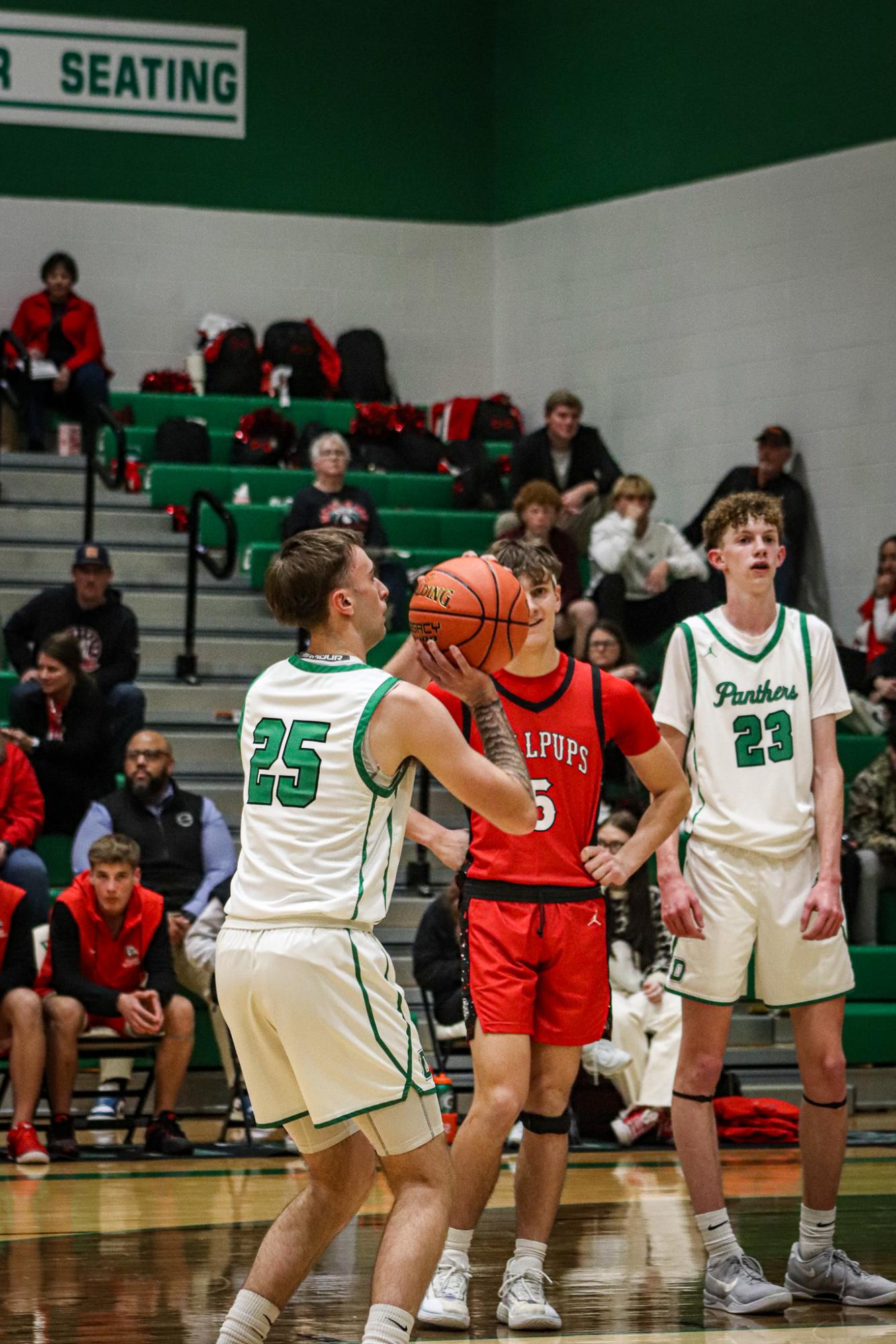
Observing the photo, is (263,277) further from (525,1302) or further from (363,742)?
(363,742)

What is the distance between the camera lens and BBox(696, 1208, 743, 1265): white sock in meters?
4.73

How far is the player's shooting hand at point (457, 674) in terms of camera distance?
3.74m

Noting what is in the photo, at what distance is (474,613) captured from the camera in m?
3.88

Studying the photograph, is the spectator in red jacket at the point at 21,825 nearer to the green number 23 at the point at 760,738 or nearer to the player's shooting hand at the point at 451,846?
the player's shooting hand at the point at 451,846

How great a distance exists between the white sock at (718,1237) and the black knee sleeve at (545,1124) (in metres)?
0.43

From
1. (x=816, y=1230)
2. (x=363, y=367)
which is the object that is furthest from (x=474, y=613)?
(x=363, y=367)

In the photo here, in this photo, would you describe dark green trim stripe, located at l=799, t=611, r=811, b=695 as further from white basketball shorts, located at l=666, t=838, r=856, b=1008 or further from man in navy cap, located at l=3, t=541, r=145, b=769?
man in navy cap, located at l=3, t=541, r=145, b=769

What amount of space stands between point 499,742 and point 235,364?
1071 centimetres

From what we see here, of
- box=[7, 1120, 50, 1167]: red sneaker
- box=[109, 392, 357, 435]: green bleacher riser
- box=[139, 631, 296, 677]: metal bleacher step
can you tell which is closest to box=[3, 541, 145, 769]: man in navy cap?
box=[139, 631, 296, 677]: metal bleacher step

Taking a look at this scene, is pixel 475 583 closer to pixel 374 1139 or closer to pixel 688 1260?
pixel 374 1139

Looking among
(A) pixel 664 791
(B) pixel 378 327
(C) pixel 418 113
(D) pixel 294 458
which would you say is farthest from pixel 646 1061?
(C) pixel 418 113

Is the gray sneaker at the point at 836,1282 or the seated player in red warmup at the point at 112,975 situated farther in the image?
the seated player in red warmup at the point at 112,975

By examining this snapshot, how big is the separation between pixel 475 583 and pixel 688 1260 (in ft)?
7.49

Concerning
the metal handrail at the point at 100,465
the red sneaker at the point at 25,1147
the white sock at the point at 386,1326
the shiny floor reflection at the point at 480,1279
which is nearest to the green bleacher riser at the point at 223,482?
the metal handrail at the point at 100,465
